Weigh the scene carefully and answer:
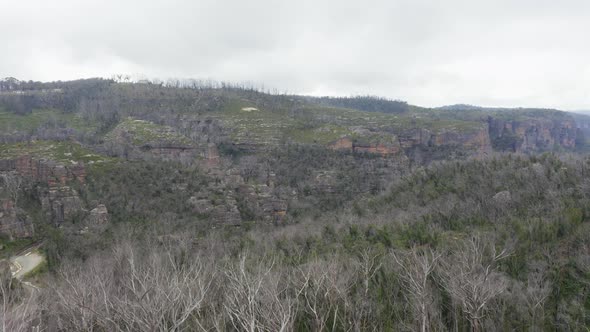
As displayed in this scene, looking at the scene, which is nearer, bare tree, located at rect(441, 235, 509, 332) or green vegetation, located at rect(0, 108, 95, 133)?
bare tree, located at rect(441, 235, 509, 332)

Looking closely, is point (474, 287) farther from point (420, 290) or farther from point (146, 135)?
point (146, 135)

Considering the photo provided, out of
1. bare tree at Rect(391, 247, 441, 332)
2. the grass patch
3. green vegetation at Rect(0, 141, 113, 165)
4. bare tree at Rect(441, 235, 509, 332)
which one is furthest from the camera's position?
green vegetation at Rect(0, 141, 113, 165)

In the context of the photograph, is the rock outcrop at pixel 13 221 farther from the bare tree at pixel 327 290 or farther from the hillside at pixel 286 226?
the bare tree at pixel 327 290

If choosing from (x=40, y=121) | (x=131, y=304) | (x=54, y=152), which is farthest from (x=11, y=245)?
(x=40, y=121)

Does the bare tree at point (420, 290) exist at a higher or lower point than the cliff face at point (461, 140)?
lower

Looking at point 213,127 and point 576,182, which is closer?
point 576,182

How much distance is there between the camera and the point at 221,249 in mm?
45000

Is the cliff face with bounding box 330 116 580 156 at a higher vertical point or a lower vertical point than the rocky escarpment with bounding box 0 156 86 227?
higher

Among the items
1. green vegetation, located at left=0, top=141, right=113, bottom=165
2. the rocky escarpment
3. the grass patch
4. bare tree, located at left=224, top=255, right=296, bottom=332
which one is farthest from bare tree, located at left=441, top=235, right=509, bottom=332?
green vegetation, located at left=0, top=141, right=113, bottom=165

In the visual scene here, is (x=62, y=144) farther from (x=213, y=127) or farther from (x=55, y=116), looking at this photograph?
(x=55, y=116)

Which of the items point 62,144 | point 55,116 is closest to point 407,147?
point 62,144

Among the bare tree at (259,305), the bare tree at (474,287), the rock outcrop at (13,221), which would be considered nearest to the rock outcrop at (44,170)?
the rock outcrop at (13,221)

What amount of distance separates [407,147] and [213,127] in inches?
3218

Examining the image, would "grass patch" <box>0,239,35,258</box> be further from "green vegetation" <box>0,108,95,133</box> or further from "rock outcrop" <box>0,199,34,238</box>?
"green vegetation" <box>0,108,95,133</box>
